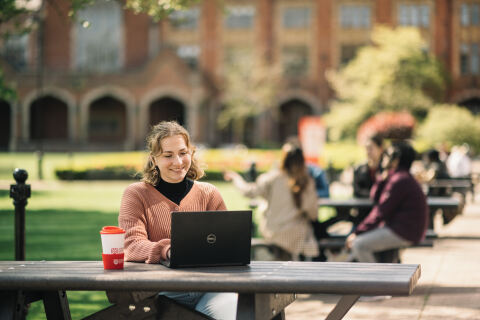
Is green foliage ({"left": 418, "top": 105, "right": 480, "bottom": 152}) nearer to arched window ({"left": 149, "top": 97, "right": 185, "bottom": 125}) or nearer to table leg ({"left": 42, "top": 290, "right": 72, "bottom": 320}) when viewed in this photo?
arched window ({"left": 149, "top": 97, "right": 185, "bottom": 125})

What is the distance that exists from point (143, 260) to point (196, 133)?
42.9m

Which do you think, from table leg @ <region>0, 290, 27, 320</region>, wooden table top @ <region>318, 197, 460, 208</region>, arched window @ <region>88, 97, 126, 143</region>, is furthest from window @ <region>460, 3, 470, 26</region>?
table leg @ <region>0, 290, 27, 320</region>

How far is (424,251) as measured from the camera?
9.31m

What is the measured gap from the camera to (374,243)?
6574 mm

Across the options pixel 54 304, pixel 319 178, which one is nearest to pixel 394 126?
pixel 319 178

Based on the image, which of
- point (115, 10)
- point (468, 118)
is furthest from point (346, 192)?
point (115, 10)

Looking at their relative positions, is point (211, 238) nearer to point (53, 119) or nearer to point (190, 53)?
point (190, 53)

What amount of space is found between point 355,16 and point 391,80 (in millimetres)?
10252

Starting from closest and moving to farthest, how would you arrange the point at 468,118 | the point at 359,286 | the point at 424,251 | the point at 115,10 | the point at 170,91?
the point at 359,286
the point at 424,251
the point at 468,118
the point at 170,91
the point at 115,10

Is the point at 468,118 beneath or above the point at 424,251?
above

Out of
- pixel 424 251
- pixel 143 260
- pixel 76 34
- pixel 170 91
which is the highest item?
pixel 76 34

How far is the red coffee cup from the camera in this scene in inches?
135

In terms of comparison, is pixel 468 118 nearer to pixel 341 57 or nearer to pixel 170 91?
pixel 341 57

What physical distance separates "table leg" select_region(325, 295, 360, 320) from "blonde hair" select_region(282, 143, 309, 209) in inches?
138
